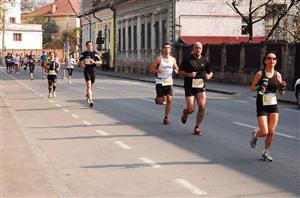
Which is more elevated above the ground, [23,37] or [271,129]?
[23,37]

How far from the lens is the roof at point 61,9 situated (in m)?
141

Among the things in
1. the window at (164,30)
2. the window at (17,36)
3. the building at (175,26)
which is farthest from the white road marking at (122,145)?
the window at (17,36)

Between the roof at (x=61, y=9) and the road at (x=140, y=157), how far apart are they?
414 feet

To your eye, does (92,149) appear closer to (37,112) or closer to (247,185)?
(247,185)

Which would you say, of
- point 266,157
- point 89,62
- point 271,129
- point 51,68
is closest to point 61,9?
point 51,68

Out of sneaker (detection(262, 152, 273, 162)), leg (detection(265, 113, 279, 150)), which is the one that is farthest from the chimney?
sneaker (detection(262, 152, 273, 162))

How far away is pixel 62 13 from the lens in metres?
141

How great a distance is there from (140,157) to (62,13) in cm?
13444

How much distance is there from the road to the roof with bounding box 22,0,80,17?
126175 millimetres

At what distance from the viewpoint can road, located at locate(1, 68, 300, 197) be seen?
298 inches

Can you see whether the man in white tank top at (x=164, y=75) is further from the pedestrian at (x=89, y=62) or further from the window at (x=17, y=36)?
the window at (x=17, y=36)

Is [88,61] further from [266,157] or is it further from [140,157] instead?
[266,157]

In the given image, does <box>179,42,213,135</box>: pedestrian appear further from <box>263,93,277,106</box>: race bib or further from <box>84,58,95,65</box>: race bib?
<box>84,58,95,65</box>: race bib

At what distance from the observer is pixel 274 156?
9.99 m
